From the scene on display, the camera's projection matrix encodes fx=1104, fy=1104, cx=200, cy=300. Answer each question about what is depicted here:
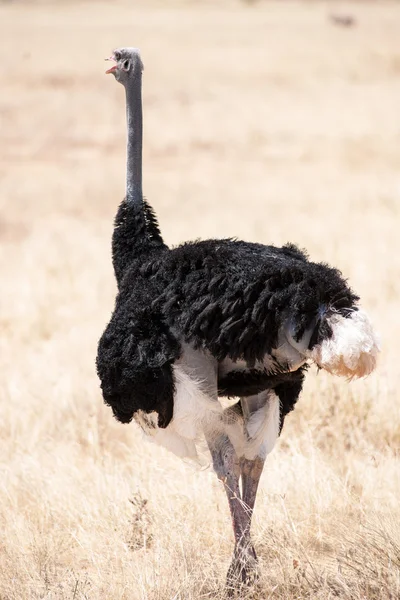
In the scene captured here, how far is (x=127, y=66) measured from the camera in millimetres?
4832

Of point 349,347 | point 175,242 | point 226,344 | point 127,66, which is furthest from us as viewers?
point 175,242

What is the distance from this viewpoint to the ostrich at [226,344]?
3506mm

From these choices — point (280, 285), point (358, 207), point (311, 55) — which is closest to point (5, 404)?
point (280, 285)

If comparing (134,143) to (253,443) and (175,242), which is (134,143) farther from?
(175,242)

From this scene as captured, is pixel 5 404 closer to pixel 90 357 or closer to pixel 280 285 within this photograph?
pixel 90 357

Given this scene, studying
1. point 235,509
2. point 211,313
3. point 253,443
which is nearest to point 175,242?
point 253,443

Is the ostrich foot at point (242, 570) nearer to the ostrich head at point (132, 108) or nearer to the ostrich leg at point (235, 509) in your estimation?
the ostrich leg at point (235, 509)

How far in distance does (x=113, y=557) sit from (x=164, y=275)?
45.8 inches

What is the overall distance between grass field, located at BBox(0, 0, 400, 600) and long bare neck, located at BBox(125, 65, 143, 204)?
116cm

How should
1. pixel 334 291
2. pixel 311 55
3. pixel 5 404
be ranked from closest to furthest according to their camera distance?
pixel 334 291 < pixel 5 404 < pixel 311 55

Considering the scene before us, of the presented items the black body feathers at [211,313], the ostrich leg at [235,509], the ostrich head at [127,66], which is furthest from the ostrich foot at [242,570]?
the ostrich head at [127,66]

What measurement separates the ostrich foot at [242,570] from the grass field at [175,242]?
1.9 inches

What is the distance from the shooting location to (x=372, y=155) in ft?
55.5

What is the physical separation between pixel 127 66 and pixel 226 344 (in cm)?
174
